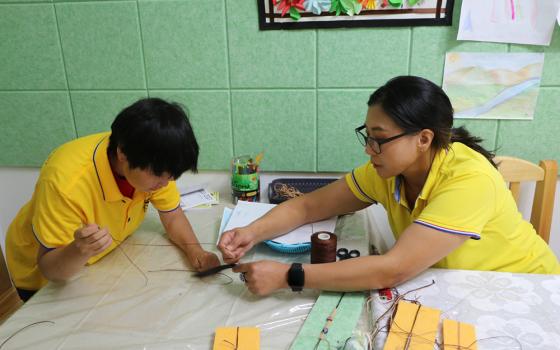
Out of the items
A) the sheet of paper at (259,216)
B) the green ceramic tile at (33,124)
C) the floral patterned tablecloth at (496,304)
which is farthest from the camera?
the green ceramic tile at (33,124)

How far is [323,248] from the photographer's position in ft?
3.42

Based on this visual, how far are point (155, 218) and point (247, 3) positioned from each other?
0.87m

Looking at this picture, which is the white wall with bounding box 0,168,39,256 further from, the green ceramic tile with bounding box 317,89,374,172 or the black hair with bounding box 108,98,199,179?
the green ceramic tile with bounding box 317,89,374,172

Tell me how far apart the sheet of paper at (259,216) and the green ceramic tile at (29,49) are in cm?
97

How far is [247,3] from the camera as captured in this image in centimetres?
153

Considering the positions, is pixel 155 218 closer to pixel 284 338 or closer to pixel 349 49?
pixel 284 338

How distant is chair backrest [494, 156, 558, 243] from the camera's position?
152 centimetres

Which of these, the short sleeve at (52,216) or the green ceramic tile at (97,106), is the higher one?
the green ceramic tile at (97,106)

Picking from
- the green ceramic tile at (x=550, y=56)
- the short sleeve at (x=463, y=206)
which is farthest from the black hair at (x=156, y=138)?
the green ceramic tile at (x=550, y=56)

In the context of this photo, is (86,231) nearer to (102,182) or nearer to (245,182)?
(102,182)

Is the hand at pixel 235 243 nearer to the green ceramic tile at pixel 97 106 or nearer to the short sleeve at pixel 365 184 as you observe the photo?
the short sleeve at pixel 365 184

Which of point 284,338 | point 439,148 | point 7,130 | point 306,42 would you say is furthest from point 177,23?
point 284,338

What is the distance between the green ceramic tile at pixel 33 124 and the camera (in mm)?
1733

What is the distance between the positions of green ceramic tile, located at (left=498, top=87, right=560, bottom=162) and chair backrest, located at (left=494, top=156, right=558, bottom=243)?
0.05m
